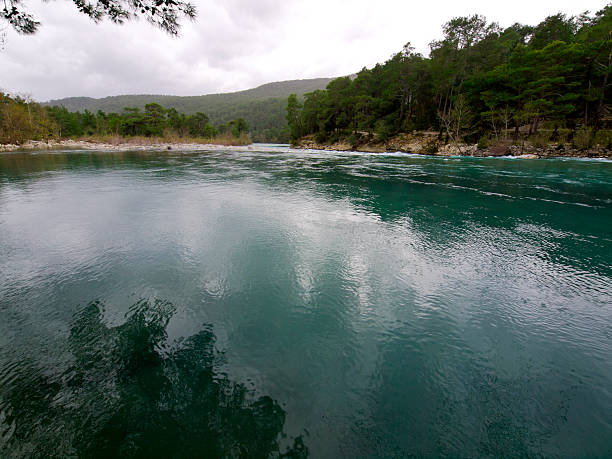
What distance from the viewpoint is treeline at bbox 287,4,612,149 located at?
31672 mm

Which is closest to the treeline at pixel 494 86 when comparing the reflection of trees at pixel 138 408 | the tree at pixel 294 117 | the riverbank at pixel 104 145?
the tree at pixel 294 117

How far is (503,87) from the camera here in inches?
1449

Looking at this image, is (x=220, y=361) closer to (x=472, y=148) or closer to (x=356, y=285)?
(x=356, y=285)

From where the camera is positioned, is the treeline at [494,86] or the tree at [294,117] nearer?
the treeline at [494,86]

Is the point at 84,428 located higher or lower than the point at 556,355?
higher

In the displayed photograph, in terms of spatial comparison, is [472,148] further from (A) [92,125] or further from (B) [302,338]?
(A) [92,125]

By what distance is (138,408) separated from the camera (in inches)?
99.7

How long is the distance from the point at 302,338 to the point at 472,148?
4101 cm

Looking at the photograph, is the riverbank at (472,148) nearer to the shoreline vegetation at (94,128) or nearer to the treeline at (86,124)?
the shoreline vegetation at (94,128)

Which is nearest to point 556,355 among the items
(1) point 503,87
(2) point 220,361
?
(2) point 220,361

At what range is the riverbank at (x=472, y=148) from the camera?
29.1m

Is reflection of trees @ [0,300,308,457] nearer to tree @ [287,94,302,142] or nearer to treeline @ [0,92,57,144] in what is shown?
treeline @ [0,92,57,144]

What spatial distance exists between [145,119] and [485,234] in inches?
3342

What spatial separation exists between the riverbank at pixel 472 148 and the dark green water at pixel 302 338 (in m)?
30.4
